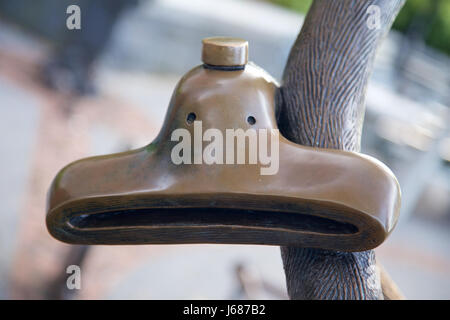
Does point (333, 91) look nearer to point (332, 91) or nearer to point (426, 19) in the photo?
point (332, 91)

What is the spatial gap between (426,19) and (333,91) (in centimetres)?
298

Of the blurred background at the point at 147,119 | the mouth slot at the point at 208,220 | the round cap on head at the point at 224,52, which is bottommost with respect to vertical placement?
the blurred background at the point at 147,119

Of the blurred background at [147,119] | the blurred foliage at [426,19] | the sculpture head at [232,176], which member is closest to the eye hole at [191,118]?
the sculpture head at [232,176]

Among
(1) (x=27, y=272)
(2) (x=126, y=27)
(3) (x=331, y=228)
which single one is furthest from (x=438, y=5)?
(3) (x=331, y=228)

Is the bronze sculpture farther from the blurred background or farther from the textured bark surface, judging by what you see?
the blurred background

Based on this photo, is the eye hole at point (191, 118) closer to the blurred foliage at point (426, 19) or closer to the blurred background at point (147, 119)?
the blurred background at point (147, 119)

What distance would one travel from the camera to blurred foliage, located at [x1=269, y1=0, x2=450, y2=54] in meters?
3.11

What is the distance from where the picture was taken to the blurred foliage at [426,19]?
3.11m

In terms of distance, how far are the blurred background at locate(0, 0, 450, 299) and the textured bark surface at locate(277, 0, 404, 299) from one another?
0.97 metres

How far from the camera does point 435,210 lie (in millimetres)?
2408

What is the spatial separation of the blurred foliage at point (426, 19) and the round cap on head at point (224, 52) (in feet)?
8.84

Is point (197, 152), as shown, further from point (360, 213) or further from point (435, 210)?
point (435, 210)

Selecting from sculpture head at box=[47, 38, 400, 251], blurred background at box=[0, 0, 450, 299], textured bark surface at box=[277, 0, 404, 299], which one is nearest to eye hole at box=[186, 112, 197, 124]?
sculpture head at box=[47, 38, 400, 251]

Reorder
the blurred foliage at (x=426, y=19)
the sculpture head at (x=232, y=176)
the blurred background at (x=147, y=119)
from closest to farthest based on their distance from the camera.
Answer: the sculpture head at (x=232, y=176) < the blurred background at (x=147, y=119) < the blurred foliage at (x=426, y=19)
